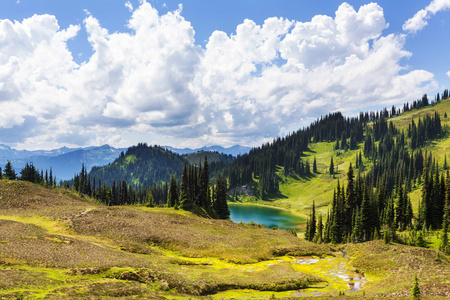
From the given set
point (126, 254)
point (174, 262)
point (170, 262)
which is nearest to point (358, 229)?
point (174, 262)

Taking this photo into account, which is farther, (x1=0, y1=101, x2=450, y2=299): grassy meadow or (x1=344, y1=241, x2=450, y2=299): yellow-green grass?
(x1=344, y1=241, x2=450, y2=299): yellow-green grass

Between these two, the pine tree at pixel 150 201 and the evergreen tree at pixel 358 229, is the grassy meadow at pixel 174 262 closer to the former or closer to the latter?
the evergreen tree at pixel 358 229

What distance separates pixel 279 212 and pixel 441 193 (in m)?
114

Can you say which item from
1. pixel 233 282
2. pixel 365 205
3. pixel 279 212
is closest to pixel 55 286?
pixel 233 282

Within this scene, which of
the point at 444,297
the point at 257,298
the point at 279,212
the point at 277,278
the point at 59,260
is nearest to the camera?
the point at 444,297

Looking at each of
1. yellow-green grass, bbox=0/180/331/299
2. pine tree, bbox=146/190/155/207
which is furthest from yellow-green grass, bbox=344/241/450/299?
pine tree, bbox=146/190/155/207

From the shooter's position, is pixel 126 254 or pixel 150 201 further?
pixel 150 201

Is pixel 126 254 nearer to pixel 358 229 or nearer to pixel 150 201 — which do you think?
pixel 358 229

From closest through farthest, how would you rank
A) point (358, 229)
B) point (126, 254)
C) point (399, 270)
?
1. point (399, 270)
2. point (126, 254)
3. point (358, 229)

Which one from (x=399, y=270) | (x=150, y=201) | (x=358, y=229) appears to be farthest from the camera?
(x=150, y=201)

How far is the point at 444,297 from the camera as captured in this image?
2275 centimetres

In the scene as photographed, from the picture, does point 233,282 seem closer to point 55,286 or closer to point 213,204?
point 55,286

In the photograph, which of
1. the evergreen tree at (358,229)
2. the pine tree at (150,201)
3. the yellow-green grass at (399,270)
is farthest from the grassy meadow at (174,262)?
the pine tree at (150,201)

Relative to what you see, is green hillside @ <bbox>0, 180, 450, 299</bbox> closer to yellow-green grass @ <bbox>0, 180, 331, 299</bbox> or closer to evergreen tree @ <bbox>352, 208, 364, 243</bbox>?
yellow-green grass @ <bbox>0, 180, 331, 299</bbox>
